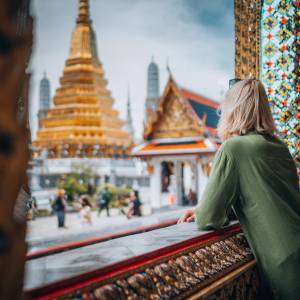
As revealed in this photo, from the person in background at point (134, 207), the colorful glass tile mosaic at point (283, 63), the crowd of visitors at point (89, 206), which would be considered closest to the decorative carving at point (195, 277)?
the colorful glass tile mosaic at point (283, 63)

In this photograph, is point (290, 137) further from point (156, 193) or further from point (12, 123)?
point (156, 193)

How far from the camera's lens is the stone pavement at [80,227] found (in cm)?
641

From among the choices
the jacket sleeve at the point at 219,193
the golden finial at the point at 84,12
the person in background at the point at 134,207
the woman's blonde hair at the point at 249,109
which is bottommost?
the person in background at the point at 134,207

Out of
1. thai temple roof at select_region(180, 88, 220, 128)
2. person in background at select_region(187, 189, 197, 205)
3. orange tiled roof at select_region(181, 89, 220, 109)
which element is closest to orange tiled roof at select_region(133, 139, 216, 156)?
thai temple roof at select_region(180, 88, 220, 128)

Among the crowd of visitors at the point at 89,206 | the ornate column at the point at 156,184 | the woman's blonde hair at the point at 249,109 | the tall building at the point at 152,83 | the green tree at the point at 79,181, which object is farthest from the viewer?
the tall building at the point at 152,83

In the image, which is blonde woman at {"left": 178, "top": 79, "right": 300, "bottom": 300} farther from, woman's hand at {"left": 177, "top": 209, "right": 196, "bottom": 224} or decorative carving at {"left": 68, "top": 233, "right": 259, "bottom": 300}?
woman's hand at {"left": 177, "top": 209, "right": 196, "bottom": 224}

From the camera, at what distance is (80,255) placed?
2.95ft

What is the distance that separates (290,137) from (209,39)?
11891 millimetres

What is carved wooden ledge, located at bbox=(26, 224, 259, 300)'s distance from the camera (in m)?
0.69

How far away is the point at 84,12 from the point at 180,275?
19210 millimetres

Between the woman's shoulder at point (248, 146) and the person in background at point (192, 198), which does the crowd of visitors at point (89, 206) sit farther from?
the woman's shoulder at point (248, 146)

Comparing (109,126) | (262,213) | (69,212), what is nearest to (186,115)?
(69,212)

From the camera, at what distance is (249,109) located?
4.22 ft

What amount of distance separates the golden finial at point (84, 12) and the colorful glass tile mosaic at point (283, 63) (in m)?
17.4
